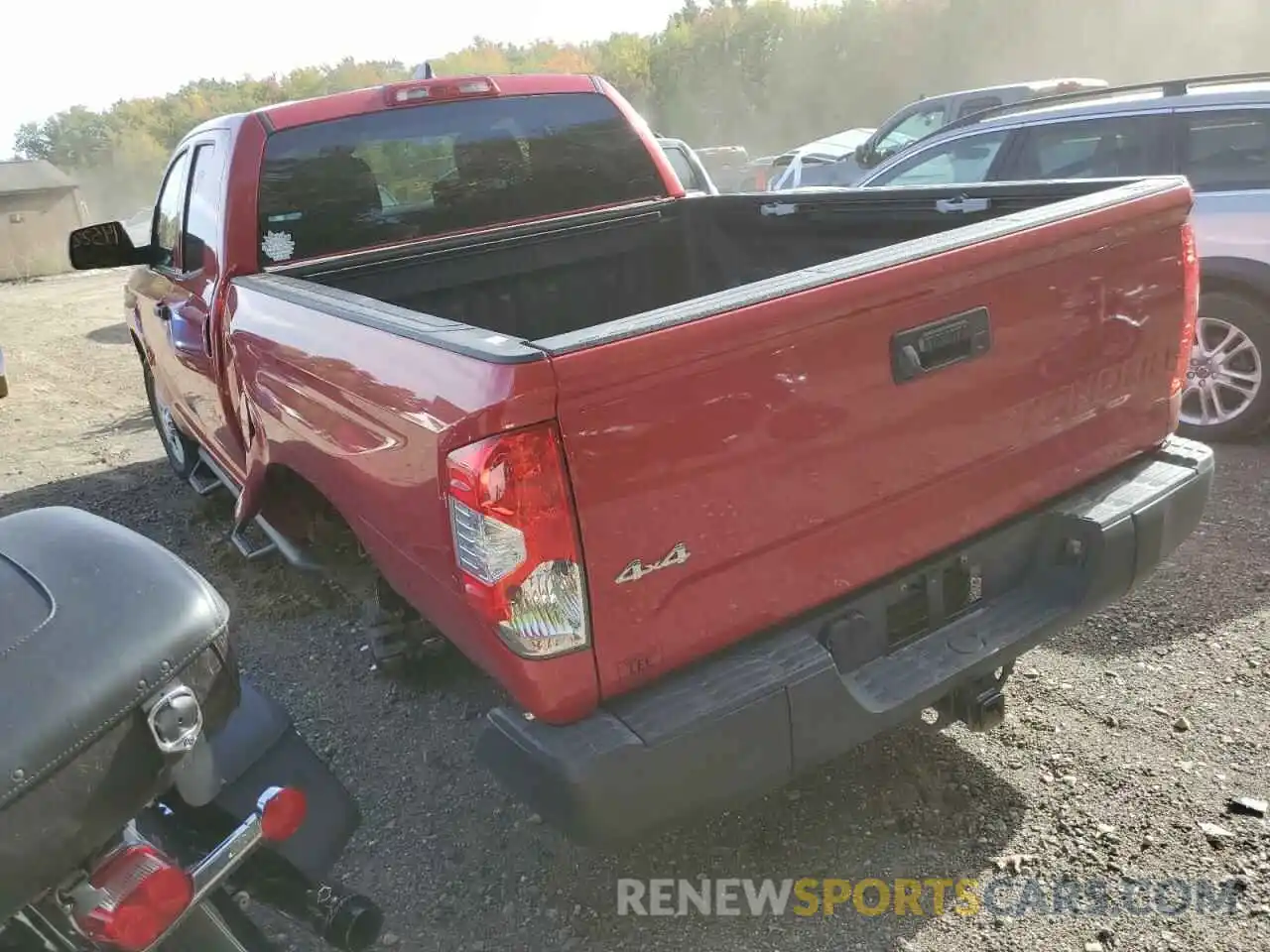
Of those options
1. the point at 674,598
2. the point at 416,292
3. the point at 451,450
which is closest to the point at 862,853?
the point at 674,598

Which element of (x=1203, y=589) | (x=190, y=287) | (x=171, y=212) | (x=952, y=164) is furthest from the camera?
(x=952, y=164)

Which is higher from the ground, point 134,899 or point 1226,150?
point 1226,150

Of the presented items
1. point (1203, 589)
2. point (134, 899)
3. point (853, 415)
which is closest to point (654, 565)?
point (853, 415)

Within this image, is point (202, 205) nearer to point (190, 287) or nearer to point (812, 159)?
point (190, 287)

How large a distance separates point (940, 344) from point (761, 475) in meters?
0.57

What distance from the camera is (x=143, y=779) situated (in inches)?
66.1

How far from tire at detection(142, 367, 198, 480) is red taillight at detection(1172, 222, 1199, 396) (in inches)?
195

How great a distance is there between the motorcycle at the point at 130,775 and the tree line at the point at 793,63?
67.9 feet

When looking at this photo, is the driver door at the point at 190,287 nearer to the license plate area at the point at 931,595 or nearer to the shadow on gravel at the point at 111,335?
the license plate area at the point at 931,595

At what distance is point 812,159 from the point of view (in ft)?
44.9

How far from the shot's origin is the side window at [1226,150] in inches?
192

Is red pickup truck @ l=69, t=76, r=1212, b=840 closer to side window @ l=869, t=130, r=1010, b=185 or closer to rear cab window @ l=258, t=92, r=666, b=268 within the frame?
rear cab window @ l=258, t=92, r=666, b=268

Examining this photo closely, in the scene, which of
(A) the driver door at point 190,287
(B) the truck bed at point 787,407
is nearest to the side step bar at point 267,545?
(A) the driver door at point 190,287

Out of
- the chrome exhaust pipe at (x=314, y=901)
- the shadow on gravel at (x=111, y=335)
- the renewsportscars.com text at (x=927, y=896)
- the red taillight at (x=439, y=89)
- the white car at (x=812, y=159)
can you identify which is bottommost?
the shadow on gravel at (x=111, y=335)
